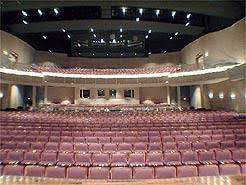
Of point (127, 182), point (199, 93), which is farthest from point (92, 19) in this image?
point (127, 182)

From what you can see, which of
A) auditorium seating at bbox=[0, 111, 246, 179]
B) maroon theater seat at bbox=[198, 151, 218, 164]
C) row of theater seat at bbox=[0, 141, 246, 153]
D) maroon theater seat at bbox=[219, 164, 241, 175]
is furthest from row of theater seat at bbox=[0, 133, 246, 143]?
maroon theater seat at bbox=[219, 164, 241, 175]

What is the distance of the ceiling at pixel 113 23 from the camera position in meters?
16.3

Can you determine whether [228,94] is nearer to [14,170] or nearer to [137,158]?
[137,158]

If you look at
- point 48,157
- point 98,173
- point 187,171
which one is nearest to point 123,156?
point 98,173

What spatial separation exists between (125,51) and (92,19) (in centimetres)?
738

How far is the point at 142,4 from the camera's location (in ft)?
54.0

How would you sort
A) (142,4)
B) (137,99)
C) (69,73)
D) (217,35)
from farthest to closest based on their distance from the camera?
1. (137,99)
2. (69,73)
3. (217,35)
4. (142,4)

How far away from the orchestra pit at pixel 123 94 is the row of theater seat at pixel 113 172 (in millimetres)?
18

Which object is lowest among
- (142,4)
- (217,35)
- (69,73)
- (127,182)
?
(127,182)

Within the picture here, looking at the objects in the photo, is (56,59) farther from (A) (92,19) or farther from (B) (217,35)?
(B) (217,35)

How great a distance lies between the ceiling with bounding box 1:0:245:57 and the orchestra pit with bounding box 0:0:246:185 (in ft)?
0.29

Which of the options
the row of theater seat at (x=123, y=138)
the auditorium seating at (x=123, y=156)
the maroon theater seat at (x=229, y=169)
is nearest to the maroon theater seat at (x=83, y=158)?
the auditorium seating at (x=123, y=156)

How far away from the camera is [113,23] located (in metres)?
20.0

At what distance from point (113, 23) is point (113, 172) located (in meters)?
17.4
